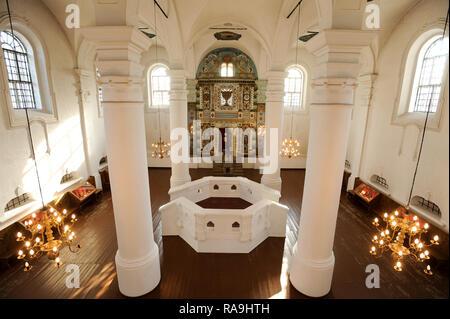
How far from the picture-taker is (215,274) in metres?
5.44

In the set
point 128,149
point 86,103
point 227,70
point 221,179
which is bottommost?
point 221,179

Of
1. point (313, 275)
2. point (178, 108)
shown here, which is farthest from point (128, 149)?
point (178, 108)

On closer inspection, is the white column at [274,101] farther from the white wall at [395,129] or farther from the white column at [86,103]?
the white column at [86,103]

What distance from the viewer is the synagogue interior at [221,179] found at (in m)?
3.75

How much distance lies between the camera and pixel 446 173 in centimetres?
172

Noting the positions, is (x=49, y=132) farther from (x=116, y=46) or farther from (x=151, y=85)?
(x=151, y=85)

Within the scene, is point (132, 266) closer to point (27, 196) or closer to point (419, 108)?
point (27, 196)

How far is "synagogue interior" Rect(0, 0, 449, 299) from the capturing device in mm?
3748

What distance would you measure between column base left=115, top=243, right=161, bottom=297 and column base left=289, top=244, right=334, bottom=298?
9.44ft

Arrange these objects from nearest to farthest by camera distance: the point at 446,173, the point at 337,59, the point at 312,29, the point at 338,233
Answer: the point at 446,173 < the point at 337,59 < the point at 338,233 < the point at 312,29

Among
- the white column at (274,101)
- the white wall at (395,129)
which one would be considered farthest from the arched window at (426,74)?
the white column at (274,101)

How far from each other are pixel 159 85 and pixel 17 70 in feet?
24.4
